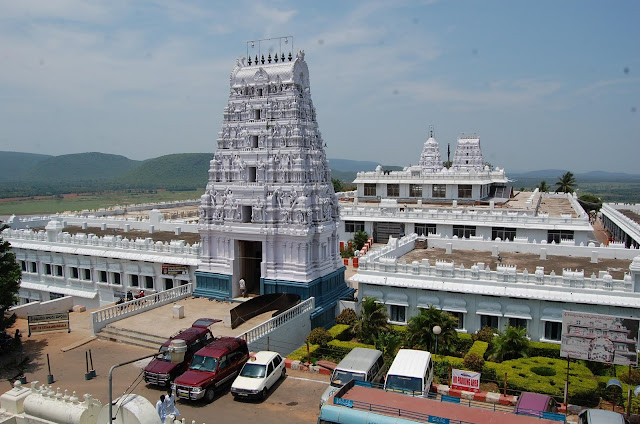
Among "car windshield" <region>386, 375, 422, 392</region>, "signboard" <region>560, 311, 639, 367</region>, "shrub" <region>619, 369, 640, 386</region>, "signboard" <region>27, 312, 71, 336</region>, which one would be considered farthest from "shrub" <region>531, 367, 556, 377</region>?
"signboard" <region>27, 312, 71, 336</region>

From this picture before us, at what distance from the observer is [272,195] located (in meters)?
34.2

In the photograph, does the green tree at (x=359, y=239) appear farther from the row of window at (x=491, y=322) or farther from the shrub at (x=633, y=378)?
the shrub at (x=633, y=378)

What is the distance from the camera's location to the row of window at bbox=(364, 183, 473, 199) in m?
66.8

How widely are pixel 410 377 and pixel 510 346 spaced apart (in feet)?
30.3

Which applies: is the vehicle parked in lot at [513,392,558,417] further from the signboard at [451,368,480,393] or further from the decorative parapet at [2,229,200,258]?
the decorative parapet at [2,229,200,258]

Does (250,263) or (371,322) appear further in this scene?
(250,263)

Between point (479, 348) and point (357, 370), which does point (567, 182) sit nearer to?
point (479, 348)

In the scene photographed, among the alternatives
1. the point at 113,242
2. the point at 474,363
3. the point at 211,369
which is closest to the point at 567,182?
the point at 474,363

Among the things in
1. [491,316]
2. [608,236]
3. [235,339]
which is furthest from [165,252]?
[608,236]

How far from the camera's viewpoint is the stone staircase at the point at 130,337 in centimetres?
2812

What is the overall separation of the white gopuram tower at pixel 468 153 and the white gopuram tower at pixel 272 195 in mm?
63237

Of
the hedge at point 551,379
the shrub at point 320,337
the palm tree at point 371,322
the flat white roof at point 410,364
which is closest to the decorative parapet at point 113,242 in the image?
the shrub at point 320,337

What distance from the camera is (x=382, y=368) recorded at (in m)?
23.2

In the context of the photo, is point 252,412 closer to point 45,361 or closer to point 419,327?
point 419,327
